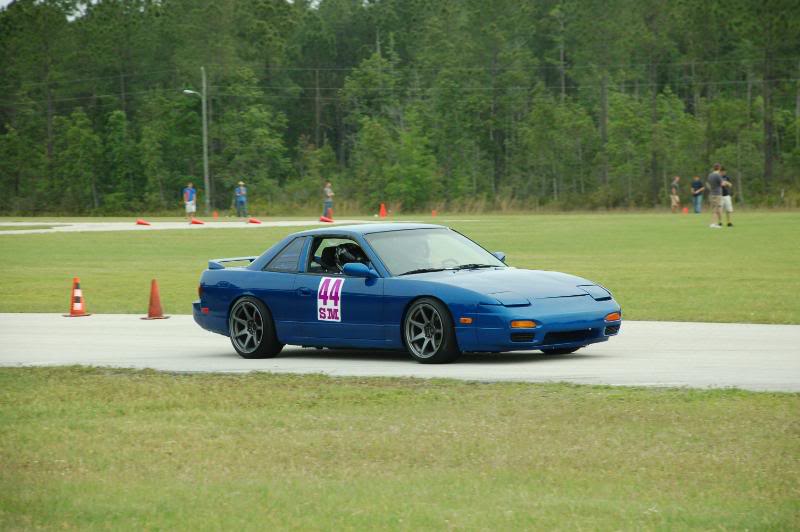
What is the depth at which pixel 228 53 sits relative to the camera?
4085 inches

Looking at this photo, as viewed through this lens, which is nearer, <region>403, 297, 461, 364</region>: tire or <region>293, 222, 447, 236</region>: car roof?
<region>403, 297, 461, 364</region>: tire

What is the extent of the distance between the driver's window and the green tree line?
231ft

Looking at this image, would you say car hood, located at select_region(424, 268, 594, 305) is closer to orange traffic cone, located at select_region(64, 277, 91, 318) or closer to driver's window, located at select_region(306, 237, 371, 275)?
driver's window, located at select_region(306, 237, 371, 275)

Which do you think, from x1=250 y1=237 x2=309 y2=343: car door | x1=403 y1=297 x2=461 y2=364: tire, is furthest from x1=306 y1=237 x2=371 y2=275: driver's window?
x1=403 y1=297 x2=461 y2=364: tire

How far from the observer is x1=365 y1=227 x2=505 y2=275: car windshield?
563 inches

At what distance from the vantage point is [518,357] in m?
14.1

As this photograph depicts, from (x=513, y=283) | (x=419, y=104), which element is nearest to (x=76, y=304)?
(x=513, y=283)

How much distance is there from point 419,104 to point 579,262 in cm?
7658

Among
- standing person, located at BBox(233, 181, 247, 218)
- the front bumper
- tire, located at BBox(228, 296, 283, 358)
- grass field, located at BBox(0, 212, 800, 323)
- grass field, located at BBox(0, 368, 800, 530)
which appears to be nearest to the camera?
grass field, located at BBox(0, 368, 800, 530)

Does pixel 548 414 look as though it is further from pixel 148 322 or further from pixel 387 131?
pixel 387 131

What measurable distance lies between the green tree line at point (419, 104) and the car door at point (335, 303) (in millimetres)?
70656

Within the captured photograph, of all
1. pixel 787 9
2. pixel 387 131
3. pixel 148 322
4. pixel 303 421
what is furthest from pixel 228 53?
pixel 303 421

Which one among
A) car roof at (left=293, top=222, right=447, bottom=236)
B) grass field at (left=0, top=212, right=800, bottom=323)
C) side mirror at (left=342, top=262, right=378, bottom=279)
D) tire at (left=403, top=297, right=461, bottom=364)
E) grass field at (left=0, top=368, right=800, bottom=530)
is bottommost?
grass field at (left=0, top=212, right=800, bottom=323)

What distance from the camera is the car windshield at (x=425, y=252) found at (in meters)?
14.3
